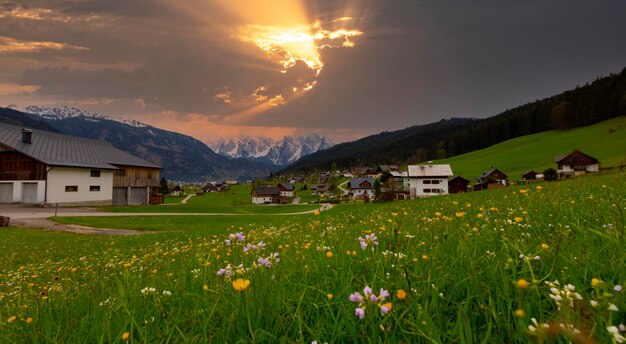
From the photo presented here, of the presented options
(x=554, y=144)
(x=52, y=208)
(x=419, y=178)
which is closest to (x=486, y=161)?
(x=554, y=144)

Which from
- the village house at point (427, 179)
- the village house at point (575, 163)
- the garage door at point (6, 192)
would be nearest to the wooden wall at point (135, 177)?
the garage door at point (6, 192)

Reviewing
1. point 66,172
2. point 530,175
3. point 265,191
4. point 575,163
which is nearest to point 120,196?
point 66,172

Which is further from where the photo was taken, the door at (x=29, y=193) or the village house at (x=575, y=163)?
the village house at (x=575, y=163)

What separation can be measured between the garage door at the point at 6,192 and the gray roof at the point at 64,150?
21.5ft

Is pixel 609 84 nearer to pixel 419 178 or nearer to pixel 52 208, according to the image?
pixel 419 178

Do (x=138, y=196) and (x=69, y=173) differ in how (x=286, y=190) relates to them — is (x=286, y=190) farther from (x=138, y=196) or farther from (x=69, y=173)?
(x=69, y=173)

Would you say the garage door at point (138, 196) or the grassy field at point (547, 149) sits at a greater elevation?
the grassy field at point (547, 149)

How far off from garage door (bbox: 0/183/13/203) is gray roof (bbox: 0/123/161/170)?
21.5ft

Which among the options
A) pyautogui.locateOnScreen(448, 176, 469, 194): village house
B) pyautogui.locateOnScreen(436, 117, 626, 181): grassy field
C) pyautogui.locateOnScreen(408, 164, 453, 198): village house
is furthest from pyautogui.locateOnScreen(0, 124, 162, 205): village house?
pyautogui.locateOnScreen(436, 117, 626, 181): grassy field

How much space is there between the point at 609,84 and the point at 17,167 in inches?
8222

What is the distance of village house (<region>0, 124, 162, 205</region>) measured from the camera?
5153cm

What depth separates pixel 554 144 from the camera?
4985 inches

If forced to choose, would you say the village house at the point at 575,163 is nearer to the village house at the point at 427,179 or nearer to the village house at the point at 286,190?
the village house at the point at 427,179

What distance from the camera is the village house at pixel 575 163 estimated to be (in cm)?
9362
